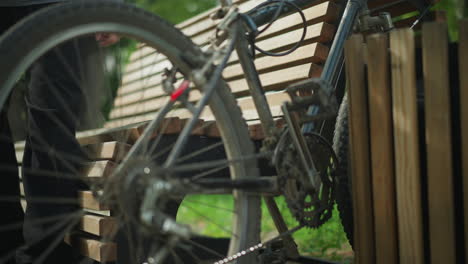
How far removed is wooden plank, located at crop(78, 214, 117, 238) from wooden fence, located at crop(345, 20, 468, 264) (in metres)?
0.86

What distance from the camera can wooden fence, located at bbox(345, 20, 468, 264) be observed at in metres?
1.29

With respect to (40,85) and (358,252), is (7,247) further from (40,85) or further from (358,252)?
(358,252)

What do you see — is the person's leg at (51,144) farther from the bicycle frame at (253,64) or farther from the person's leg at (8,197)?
the bicycle frame at (253,64)

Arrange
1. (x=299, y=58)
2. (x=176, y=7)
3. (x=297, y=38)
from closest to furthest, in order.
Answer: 1. (x=299, y=58)
2. (x=297, y=38)
3. (x=176, y=7)

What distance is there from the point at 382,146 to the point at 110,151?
0.96 m

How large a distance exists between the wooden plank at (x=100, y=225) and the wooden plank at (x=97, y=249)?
0.11 ft

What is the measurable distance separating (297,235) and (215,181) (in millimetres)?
2374

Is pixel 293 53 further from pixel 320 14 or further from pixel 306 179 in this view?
pixel 306 179

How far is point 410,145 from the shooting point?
4.42ft

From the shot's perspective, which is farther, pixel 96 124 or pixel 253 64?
pixel 96 124

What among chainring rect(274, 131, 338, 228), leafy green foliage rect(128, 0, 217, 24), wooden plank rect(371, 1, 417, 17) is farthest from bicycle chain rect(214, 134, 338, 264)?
leafy green foliage rect(128, 0, 217, 24)

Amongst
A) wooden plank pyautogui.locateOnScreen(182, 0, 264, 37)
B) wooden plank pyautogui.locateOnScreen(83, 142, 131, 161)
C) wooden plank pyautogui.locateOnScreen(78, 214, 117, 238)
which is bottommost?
wooden plank pyautogui.locateOnScreen(78, 214, 117, 238)

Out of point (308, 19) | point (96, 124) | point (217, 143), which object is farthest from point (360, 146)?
point (96, 124)

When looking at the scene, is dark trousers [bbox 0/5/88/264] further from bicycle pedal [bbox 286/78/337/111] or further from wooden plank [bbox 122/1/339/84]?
bicycle pedal [bbox 286/78/337/111]
